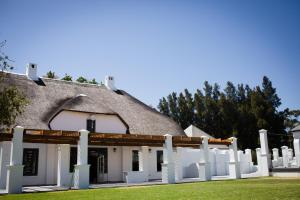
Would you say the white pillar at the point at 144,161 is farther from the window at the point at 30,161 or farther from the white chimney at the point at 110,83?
the white chimney at the point at 110,83

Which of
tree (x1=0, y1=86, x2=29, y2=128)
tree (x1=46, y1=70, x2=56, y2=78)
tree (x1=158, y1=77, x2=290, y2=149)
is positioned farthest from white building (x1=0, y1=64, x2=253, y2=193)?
tree (x1=158, y1=77, x2=290, y2=149)

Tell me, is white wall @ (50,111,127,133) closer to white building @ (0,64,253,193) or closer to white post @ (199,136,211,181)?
white building @ (0,64,253,193)

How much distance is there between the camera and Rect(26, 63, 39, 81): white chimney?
86.8 ft

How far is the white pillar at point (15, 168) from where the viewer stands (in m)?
14.5

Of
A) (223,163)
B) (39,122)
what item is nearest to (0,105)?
(39,122)

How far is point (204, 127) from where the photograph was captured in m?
56.8

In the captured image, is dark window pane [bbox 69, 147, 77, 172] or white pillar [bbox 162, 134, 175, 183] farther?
dark window pane [bbox 69, 147, 77, 172]

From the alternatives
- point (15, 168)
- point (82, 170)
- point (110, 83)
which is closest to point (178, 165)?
point (82, 170)

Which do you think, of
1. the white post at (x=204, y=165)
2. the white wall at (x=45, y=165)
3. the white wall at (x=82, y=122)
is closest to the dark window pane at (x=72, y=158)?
the white wall at (x=45, y=165)

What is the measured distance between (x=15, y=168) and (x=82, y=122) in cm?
906

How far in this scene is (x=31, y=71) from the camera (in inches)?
1049

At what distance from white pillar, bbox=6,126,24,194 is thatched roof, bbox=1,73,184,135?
18.5 ft

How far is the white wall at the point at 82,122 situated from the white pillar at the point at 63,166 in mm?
2113

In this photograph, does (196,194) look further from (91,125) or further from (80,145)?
(91,125)
